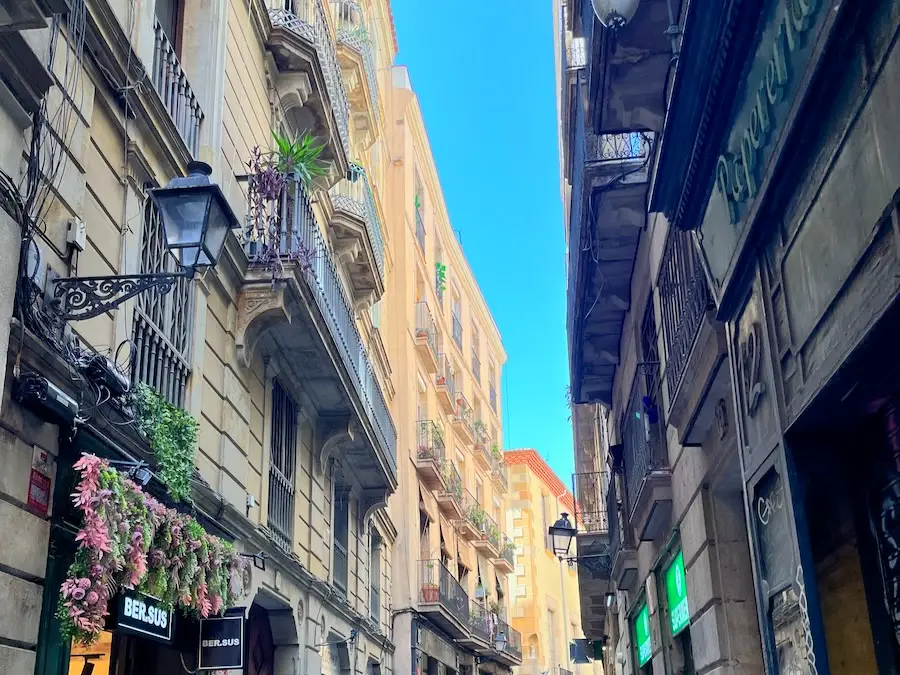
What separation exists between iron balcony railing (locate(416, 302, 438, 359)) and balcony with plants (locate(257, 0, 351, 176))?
12.6 meters

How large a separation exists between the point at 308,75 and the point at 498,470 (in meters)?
29.9

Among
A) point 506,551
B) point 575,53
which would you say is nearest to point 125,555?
point 575,53

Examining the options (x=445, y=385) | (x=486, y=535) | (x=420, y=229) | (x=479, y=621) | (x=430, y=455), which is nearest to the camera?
(x=430, y=455)

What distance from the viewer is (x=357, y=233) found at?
57.4 feet

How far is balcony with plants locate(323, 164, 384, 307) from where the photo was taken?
56.5ft

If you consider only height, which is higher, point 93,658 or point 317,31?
point 317,31

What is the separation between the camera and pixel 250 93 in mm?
12539

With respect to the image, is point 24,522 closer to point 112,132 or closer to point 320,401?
point 112,132

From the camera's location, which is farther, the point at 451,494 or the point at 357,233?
the point at 451,494

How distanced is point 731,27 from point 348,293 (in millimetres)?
14155

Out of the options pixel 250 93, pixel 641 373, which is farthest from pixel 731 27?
pixel 250 93

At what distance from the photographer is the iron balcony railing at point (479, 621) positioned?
31194 mm

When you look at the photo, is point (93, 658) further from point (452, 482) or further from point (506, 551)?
point (506, 551)

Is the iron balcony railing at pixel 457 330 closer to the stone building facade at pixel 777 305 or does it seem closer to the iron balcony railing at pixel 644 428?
the iron balcony railing at pixel 644 428
